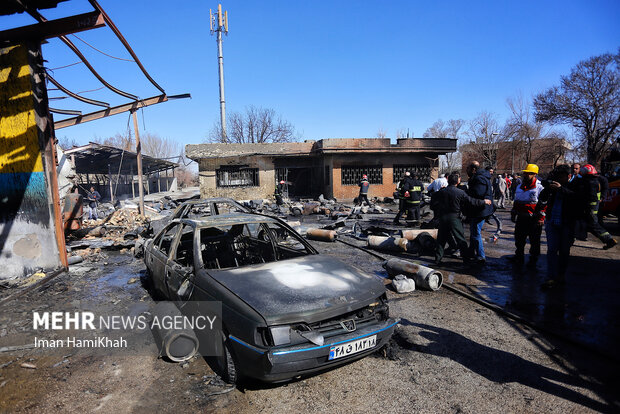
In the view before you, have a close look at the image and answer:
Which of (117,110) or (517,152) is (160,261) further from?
(517,152)

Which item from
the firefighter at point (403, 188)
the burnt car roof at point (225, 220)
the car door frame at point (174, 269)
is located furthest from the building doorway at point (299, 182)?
the car door frame at point (174, 269)

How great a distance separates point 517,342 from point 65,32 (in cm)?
773

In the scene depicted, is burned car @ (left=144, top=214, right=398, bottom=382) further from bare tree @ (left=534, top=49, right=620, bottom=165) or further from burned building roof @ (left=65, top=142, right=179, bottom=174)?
bare tree @ (left=534, top=49, right=620, bottom=165)

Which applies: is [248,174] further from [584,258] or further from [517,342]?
[517,342]

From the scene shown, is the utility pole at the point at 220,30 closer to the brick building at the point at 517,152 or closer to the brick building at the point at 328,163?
the brick building at the point at 328,163

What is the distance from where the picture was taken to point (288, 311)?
237 centimetres

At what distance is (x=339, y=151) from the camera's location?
18891 millimetres

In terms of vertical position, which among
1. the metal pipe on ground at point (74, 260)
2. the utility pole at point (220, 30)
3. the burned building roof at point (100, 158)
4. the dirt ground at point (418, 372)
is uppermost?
the utility pole at point (220, 30)

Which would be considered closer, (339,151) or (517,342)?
(517,342)

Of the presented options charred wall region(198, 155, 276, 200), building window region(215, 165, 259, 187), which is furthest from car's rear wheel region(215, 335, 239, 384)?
building window region(215, 165, 259, 187)

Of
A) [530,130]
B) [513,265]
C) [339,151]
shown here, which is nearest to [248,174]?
[339,151]

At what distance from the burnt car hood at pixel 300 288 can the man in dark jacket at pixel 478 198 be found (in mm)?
3858

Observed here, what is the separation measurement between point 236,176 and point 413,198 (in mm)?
12995

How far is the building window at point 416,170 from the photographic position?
790 inches
